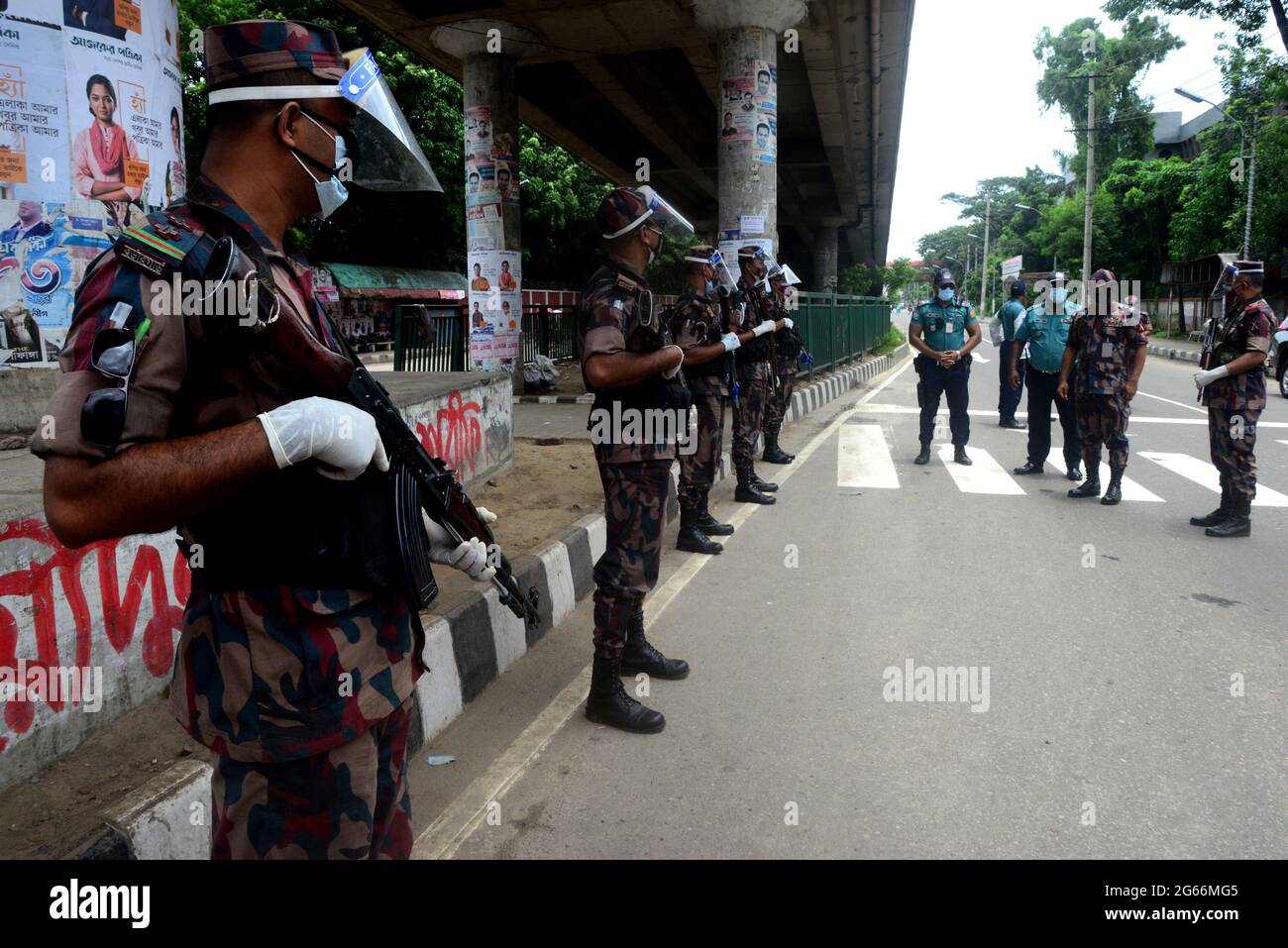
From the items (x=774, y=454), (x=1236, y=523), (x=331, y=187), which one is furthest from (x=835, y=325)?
(x=331, y=187)

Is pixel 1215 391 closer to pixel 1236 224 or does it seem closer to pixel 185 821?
pixel 185 821

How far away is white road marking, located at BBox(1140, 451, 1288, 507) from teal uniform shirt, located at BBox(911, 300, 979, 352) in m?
2.29

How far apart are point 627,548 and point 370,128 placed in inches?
80.1

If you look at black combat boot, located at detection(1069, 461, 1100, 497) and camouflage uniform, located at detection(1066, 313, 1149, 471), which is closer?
camouflage uniform, located at detection(1066, 313, 1149, 471)

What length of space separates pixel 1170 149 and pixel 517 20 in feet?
167

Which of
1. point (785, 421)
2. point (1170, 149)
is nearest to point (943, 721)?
point (785, 421)

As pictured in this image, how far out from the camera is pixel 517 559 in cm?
455

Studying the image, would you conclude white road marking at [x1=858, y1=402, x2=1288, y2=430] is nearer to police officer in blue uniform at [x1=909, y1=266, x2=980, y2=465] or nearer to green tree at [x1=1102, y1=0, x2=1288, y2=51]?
police officer in blue uniform at [x1=909, y1=266, x2=980, y2=465]

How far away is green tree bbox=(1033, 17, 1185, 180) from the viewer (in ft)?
156

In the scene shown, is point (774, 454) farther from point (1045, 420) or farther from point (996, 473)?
point (1045, 420)

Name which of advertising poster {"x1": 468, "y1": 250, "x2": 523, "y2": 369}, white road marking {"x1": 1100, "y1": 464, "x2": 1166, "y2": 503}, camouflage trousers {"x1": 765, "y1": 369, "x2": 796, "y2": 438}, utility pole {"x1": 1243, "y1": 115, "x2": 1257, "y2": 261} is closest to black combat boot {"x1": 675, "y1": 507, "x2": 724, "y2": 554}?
camouflage trousers {"x1": 765, "y1": 369, "x2": 796, "y2": 438}

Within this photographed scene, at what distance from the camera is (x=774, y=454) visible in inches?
360

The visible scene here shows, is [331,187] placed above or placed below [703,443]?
above

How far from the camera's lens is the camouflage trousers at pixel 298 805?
4.91ft
